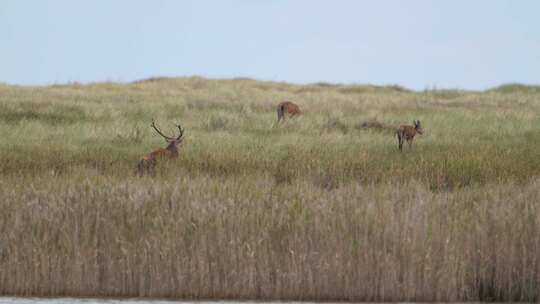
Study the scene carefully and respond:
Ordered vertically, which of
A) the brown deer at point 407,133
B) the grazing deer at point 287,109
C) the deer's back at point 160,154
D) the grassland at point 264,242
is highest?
the grazing deer at point 287,109

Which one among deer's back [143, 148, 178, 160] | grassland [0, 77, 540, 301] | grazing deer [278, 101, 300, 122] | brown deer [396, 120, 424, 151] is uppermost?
grazing deer [278, 101, 300, 122]

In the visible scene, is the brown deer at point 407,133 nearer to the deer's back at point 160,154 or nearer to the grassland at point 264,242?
the deer's back at point 160,154

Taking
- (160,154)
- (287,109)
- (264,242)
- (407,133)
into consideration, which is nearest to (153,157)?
(160,154)

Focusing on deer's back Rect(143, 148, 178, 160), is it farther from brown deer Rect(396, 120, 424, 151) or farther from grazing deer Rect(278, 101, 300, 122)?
grazing deer Rect(278, 101, 300, 122)

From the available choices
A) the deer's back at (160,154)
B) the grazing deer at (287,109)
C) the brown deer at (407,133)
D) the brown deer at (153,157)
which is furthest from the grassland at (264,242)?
the grazing deer at (287,109)

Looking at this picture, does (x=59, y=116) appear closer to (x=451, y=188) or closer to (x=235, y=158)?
(x=235, y=158)

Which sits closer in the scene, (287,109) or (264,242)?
(264,242)

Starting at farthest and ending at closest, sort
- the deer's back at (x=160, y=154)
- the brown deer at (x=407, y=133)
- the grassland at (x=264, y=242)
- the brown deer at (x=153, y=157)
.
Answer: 1. the brown deer at (x=407, y=133)
2. the deer's back at (x=160, y=154)
3. the brown deer at (x=153, y=157)
4. the grassland at (x=264, y=242)

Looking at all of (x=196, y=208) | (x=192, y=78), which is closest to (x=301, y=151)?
(x=196, y=208)

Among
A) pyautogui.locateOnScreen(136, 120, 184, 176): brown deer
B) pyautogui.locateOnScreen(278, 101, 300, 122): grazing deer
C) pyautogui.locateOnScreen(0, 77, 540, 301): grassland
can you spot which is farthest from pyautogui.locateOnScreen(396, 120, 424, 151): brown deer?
pyautogui.locateOnScreen(0, 77, 540, 301): grassland

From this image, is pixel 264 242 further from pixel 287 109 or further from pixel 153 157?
pixel 287 109

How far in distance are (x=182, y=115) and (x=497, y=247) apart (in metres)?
17.7

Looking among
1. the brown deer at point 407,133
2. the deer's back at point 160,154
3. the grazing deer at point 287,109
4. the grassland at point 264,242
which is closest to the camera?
the grassland at point 264,242

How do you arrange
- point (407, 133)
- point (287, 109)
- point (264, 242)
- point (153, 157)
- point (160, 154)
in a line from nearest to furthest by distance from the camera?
point (264, 242) < point (153, 157) < point (160, 154) < point (407, 133) < point (287, 109)
